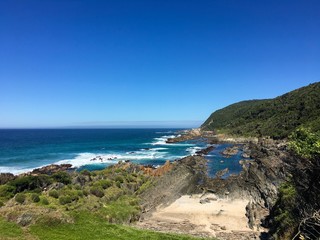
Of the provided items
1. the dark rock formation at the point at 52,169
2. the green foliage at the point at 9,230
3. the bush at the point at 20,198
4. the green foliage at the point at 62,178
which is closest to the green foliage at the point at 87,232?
the green foliage at the point at 9,230

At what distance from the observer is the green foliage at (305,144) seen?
11.9 m

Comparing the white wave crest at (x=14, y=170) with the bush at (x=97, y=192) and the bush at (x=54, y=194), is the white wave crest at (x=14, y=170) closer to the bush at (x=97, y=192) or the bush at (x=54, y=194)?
the bush at (x=97, y=192)

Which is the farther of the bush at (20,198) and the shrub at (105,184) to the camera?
the shrub at (105,184)

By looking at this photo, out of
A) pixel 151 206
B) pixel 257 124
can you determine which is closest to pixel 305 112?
pixel 257 124

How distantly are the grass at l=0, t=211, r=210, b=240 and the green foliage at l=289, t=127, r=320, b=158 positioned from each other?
839cm

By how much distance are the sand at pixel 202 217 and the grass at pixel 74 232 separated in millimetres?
6515

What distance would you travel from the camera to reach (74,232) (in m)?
16.3

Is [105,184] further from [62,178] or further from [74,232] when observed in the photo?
[74,232]

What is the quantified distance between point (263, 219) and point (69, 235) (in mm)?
17173

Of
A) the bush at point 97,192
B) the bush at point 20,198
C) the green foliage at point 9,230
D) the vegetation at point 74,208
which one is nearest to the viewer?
the green foliage at point 9,230

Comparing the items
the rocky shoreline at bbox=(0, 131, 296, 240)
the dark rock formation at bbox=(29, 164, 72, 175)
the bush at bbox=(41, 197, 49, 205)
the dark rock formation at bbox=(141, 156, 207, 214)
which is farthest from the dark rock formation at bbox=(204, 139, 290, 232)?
the dark rock formation at bbox=(29, 164, 72, 175)

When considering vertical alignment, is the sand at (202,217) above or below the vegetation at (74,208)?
below

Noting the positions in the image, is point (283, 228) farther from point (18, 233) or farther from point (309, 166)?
point (18, 233)

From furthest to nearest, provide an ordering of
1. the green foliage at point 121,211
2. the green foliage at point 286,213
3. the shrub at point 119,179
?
the shrub at point 119,179 → the green foliage at point 121,211 → the green foliage at point 286,213
